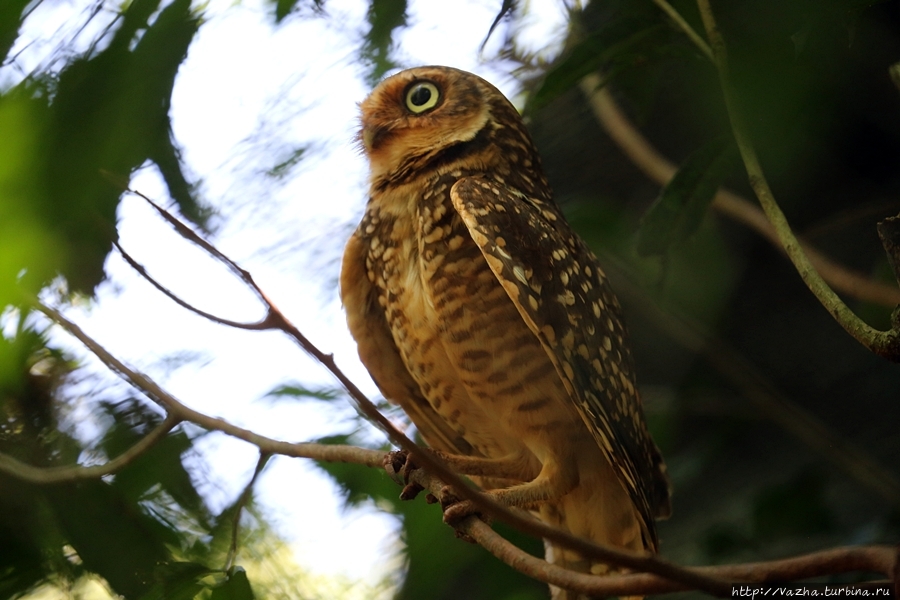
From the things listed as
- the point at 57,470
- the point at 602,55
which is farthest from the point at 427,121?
the point at 57,470

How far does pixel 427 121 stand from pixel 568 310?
50cm

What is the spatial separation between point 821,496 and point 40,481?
1.43 metres

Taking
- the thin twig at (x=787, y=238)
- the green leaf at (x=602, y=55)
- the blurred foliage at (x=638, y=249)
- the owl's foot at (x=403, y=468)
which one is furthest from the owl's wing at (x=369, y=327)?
the thin twig at (x=787, y=238)

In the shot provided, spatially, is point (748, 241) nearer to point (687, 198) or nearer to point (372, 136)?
point (687, 198)

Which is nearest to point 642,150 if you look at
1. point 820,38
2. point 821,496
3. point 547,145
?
point 547,145

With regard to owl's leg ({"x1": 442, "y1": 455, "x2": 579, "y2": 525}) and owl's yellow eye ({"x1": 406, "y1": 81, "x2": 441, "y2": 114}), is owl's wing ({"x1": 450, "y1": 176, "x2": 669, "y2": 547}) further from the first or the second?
owl's yellow eye ({"x1": 406, "y1": 81, "x2": 441, "y2": 114})

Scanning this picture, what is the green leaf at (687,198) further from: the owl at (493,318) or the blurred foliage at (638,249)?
the owl at (493,318)

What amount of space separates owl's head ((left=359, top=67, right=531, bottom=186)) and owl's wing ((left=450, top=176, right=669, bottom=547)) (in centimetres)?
13

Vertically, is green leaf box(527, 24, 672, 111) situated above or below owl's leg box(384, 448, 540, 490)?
above

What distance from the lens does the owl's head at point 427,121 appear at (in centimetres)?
148

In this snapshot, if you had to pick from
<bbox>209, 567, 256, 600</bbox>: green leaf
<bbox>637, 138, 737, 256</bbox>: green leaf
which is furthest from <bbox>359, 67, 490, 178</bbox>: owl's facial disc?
<bbox>209, 567, 256, 600</bbox>: green leaf

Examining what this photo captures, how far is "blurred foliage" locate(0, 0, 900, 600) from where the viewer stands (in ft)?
4.03

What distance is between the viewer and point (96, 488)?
127 centimetres

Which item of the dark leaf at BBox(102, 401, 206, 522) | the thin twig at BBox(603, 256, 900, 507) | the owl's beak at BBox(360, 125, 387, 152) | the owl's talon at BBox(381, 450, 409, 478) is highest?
the owl's beak at BBox(360, 125, 387, 152)
